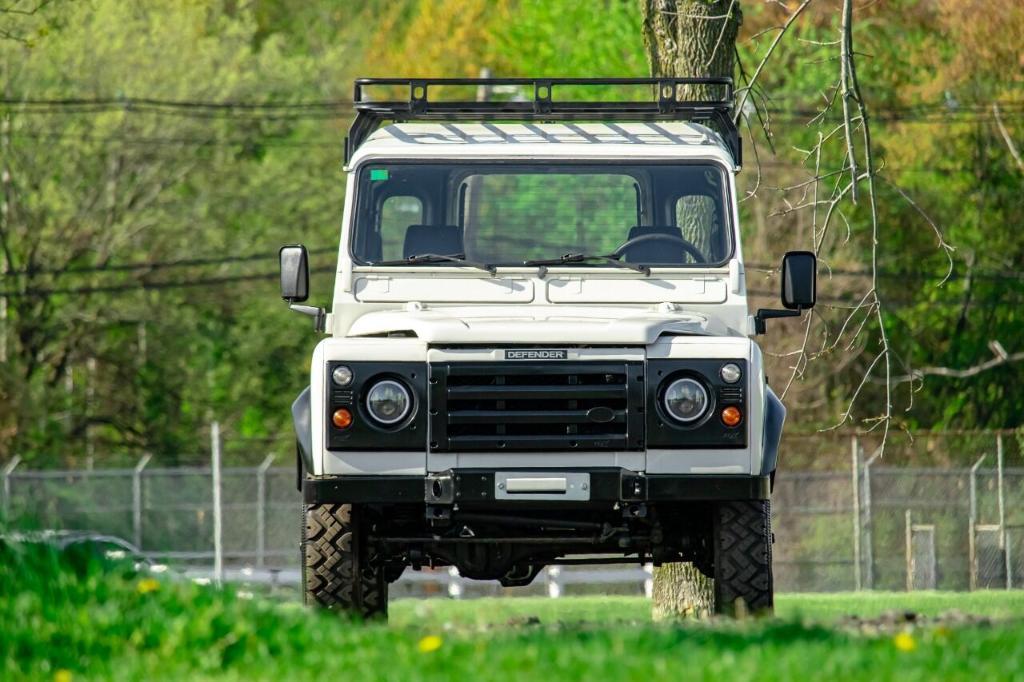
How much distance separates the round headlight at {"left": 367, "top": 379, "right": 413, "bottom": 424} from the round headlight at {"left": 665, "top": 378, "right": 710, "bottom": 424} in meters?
1.22

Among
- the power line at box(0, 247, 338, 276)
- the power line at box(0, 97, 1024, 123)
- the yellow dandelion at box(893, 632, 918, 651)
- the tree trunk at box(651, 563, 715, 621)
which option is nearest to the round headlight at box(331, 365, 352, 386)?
the yellow dandelion at box(893, 632, 918, 651)

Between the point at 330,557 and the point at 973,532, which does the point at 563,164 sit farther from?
the point at 973,532

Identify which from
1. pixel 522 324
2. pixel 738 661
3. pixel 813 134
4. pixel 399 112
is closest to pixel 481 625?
pixel 522 324

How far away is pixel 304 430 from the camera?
964 centimetres

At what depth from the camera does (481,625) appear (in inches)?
357

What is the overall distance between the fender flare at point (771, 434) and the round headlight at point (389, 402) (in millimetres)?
1716

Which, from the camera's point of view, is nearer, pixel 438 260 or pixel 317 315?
pixel 438 260

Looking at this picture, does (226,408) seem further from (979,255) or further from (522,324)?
(522,324)

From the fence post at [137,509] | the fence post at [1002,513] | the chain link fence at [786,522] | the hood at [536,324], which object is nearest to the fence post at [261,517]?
the chain link fence at [786,522]

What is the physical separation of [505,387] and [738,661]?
2.79 m

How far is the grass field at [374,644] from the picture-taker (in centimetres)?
677

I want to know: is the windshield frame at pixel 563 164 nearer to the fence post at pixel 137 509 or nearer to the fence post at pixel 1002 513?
the fence post at pixel 1002 513

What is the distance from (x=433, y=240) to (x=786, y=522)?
60.9ft

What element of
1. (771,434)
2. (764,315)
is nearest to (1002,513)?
(764,315)
